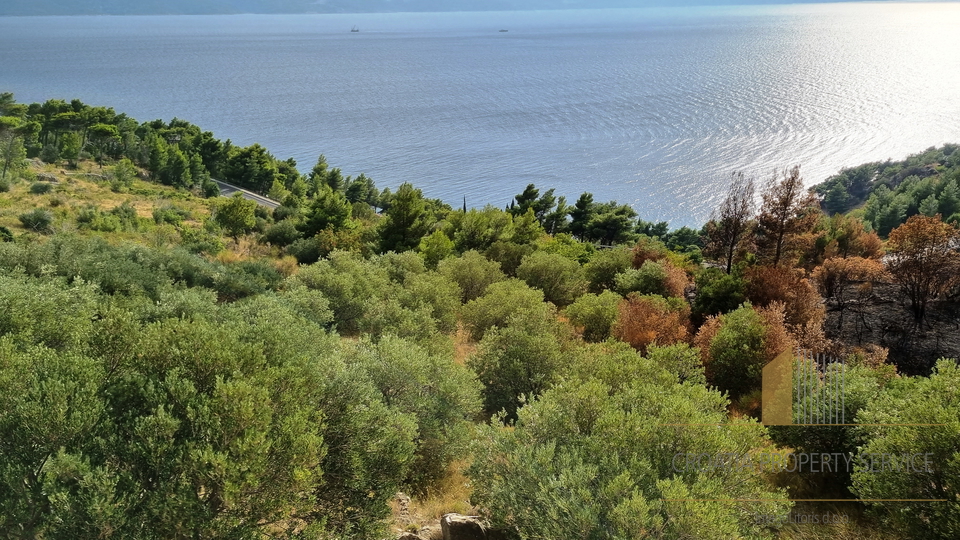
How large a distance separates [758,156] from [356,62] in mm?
139302

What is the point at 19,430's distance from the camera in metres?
8.67

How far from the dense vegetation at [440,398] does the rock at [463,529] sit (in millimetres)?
664

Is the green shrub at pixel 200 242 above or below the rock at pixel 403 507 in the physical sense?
above

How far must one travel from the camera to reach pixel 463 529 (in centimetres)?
1104

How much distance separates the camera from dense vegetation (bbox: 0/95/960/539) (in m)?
8.75

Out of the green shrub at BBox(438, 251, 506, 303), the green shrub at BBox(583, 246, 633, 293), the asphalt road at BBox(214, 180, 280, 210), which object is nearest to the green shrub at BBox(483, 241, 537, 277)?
the green shrub at BBox(583, 246, 633, 293)

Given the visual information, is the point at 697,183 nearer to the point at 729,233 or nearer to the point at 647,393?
the point at 729,233

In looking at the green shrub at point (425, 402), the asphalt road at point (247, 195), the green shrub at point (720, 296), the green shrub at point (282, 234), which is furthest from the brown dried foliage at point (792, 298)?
the asphalt road at point (247, 195)

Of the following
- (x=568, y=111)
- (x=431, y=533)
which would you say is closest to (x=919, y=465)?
(x=431, y=533)

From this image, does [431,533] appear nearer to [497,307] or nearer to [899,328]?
[497,307]

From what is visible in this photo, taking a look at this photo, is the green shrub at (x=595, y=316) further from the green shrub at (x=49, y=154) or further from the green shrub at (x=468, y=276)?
the green shrub at (x=49, y=154)

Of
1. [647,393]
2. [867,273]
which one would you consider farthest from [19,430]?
[867,273]

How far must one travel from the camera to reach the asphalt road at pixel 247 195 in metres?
69.2

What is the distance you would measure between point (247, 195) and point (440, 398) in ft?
222
